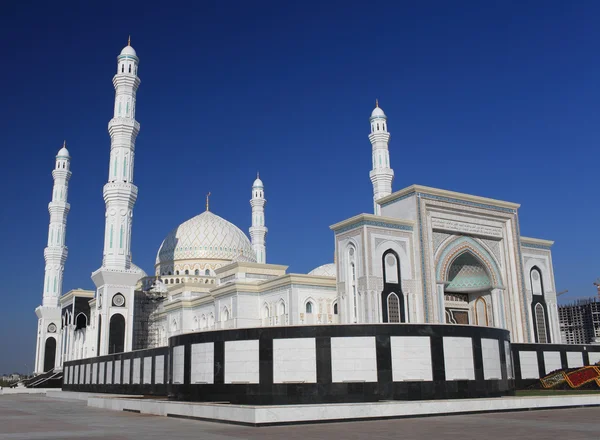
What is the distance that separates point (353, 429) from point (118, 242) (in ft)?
96.1

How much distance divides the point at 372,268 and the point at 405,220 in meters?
3.39

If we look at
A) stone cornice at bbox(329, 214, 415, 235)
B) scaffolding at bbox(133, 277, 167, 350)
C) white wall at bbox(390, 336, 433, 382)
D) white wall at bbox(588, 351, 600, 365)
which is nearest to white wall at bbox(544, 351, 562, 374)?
white wall at bbox(588, 351, 600, 365)

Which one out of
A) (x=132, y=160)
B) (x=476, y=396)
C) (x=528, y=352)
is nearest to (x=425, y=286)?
(x=528, y=352)

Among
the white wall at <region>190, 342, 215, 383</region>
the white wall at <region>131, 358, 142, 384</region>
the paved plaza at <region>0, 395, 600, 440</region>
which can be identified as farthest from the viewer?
the white wall at <region>131, 358, 142, 384</region>

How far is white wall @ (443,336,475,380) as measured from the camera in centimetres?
1606

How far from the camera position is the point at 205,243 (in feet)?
169

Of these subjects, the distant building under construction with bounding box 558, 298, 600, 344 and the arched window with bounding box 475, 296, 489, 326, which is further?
the distant building under construction with bounding box 558, 298, 600, 344

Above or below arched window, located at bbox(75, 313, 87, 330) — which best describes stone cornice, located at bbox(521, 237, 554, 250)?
above

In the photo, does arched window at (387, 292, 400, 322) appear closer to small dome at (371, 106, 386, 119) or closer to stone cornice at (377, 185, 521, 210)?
stone cornice at (377, 185, 521, 210)

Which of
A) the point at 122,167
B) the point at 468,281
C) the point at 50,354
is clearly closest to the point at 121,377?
the point at 122,167

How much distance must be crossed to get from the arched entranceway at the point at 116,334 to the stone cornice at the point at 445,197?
18.1 m

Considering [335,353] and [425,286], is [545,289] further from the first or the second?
[335,353]

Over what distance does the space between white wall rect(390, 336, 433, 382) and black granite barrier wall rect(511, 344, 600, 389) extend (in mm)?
11082

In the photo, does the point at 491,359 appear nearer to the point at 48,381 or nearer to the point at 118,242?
the point at 118,242
